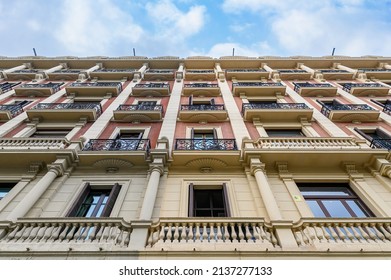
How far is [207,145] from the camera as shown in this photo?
10.9 m

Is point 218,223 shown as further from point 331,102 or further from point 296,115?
point 331,102

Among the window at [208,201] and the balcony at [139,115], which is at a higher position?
the balcony at [139,115]

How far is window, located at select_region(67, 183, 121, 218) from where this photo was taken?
8.02m

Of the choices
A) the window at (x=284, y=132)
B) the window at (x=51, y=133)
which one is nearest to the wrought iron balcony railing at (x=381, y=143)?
the window at (x=284, y=132)

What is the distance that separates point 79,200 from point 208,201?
4654 millimetres

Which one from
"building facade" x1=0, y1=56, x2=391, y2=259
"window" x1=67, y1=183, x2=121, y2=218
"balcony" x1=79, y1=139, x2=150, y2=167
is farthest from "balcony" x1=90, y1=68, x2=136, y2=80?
"window" x1=67, y1=183, x2=121, y2=218

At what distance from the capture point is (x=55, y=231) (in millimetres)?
6441

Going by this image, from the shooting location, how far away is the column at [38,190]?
719cm

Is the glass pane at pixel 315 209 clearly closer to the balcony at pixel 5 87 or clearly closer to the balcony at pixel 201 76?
the balcony at pixel 201 76

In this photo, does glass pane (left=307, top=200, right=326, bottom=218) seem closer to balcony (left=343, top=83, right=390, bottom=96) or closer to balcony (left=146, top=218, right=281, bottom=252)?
balcony (left=146, top=218, right=281, bottom=252)

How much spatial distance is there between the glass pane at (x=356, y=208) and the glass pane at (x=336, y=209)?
1.01 feet

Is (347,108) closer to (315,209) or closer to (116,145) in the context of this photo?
(315,209)

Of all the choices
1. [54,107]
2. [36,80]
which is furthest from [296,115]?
[36,80]

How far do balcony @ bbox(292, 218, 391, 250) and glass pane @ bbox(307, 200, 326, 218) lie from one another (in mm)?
1261
